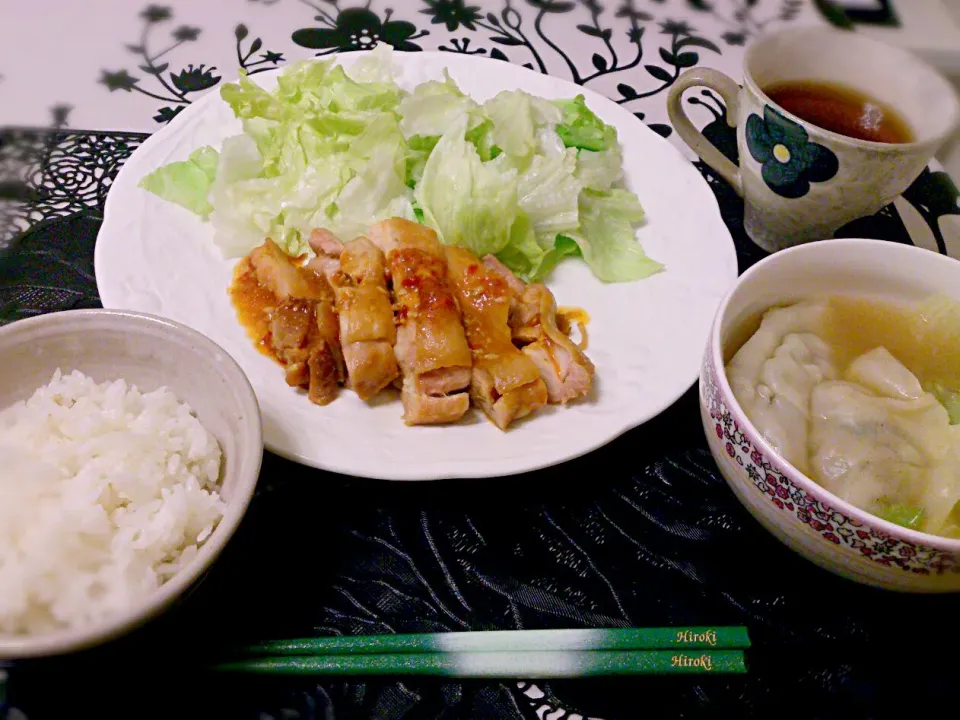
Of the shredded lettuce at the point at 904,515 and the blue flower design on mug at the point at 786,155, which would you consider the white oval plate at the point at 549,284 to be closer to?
the blue flower design on mug at the point at 786,155

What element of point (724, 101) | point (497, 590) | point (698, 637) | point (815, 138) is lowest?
point (497, 590)

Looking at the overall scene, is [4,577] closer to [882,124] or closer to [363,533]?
[363,533]

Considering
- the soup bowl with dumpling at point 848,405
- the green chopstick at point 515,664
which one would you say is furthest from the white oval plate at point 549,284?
the green chopstick at point 515,664

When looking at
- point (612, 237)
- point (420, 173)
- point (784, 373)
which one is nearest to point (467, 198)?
point (420, 173)

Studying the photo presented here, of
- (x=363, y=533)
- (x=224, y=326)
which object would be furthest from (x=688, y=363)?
(x=224, y=326)

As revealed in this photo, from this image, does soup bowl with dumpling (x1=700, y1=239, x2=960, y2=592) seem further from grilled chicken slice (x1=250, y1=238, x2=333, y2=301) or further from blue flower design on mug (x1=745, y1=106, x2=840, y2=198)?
grilled chicken slice (x1=250, y1=238, x2=333, y2=301)

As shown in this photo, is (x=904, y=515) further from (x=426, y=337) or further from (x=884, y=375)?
(x=426, y=337)
